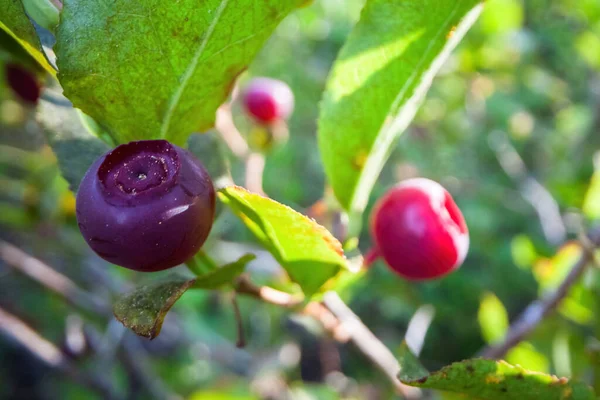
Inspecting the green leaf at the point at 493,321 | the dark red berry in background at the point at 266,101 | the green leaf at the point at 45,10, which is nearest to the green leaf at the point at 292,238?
the green leaf at the point at 45,10

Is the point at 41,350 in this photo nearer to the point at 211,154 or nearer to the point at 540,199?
the point at 211,154

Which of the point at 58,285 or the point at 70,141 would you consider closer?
the point at 70,141

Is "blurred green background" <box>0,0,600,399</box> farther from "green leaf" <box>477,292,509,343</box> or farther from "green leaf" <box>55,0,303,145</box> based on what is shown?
"green leaf" <box>55,0,303,145</box>

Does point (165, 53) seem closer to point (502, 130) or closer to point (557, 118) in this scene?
point (502, 130)

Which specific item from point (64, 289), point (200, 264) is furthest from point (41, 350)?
point (200, 264)

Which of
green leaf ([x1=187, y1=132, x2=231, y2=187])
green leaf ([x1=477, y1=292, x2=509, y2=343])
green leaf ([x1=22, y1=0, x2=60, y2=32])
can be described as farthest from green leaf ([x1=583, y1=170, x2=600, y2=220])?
green leaf ([x1=22, y1=0, x2=60, y2=32])

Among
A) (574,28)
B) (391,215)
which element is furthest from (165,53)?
(574,28)

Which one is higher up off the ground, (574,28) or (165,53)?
(165,53)
